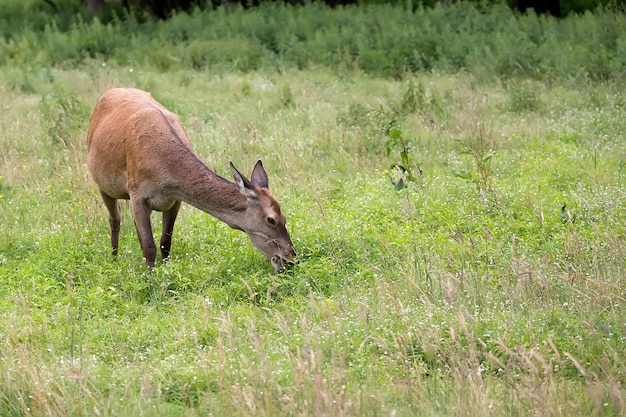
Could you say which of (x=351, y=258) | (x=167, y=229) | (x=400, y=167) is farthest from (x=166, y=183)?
(x=400, y=167)

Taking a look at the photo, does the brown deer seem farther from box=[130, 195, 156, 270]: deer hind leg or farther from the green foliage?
the green foliage

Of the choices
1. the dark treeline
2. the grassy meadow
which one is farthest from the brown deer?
the dark treeline

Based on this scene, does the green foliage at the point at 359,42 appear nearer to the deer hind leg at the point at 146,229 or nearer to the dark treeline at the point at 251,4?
the dark treeline at the point at 251,4

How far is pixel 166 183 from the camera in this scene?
317 inches

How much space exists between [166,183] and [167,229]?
58 centimetres

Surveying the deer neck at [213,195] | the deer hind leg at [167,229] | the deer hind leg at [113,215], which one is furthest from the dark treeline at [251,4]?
the deer neck at [213,195]

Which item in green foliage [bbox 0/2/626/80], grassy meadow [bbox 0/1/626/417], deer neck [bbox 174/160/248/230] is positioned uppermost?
deer neck [bbox 174/160/248/230]

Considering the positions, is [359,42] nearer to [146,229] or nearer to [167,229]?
[167,229]

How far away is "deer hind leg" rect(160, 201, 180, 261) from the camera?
8477 mm

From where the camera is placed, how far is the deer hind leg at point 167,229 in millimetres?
8477

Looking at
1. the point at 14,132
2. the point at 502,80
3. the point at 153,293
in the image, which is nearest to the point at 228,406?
the point at 153,293

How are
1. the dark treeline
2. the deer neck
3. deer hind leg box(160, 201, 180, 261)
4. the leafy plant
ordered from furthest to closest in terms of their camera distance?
the dark treeline < the leafy plant < deer hind leg box(160, 201, 180, 261) < the deer neck

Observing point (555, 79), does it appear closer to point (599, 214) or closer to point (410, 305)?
point (599, 214)

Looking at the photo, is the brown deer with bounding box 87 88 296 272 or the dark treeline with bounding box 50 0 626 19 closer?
the brown deer with bounding box 87 88 296 272
